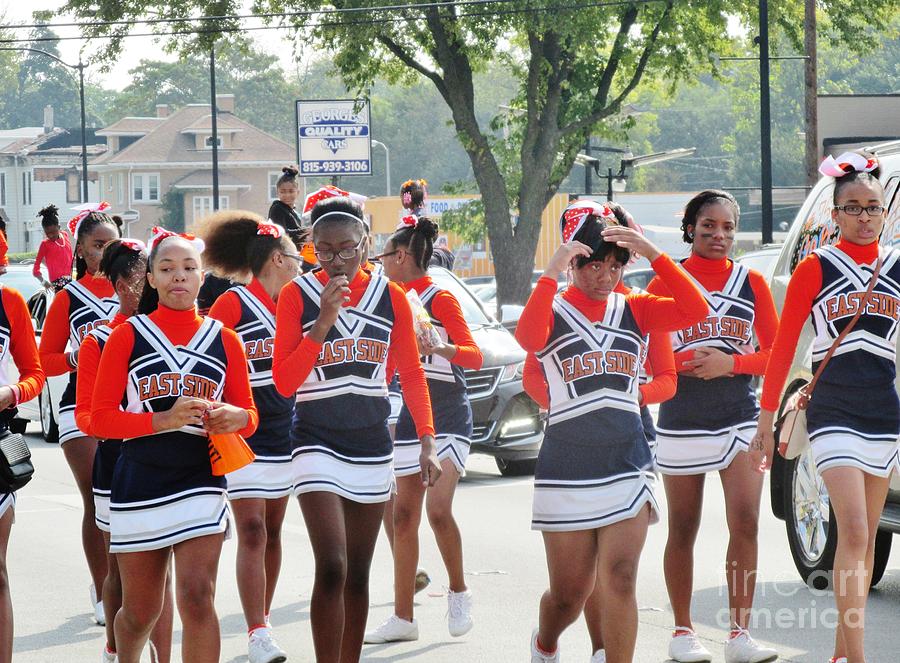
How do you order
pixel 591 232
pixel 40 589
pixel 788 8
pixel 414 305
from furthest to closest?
pixel 788 8 → pixel 40 589 → pixel 414 305 → pixel 591 232

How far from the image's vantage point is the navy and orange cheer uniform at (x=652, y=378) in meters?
5.91

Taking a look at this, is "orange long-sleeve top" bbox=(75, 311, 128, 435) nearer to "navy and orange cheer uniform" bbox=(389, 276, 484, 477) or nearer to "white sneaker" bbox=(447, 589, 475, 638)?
"navy and orange cheer uniform" bbox=(389, 276, 484, 477)

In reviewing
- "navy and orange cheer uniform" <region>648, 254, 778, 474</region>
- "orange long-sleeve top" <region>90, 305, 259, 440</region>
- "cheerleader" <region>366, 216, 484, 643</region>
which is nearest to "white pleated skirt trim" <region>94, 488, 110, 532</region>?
"orange long-sleeve top" <region>90, 305, 259, 440</region>

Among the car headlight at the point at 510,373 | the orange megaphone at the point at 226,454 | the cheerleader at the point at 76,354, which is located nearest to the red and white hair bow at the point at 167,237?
the orange megaphone at the point at 226,454

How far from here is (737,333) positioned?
6.89 m

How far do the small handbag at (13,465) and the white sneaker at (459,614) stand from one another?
2.27 meters

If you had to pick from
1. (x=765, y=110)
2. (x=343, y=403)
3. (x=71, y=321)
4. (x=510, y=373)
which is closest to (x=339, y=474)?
(x=343, y=403)

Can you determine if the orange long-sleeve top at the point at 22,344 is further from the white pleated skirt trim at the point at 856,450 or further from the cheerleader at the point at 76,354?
the white pleated skirt trim at the point at 856,450

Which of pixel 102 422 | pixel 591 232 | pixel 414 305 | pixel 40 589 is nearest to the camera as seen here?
pixel 102 422

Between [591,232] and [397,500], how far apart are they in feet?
7.62

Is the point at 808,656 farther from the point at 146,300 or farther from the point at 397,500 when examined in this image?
the point at 146,300

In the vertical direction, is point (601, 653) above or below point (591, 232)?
below

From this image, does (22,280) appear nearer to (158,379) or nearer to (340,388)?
(340,388)

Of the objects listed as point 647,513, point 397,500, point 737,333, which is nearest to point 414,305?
point 397,500
